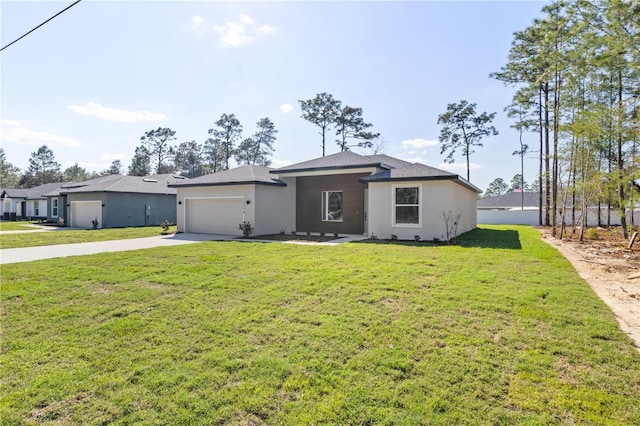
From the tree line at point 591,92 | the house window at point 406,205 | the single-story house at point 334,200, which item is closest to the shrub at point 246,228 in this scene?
the single-story house at point 334,200

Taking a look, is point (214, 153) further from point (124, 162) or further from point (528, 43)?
point (528, 43)

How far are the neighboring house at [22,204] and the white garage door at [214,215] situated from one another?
24.1 m

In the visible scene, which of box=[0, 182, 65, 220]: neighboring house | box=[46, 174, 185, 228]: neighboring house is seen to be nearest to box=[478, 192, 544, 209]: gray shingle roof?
box=[46, 174, 185, 228]: neighboring house

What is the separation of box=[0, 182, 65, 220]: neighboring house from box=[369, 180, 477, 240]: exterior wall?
109 feet

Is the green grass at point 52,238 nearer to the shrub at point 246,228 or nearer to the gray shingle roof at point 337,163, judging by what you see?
the shrub at point 246,228

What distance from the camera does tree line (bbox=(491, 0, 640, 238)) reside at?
25.3ft

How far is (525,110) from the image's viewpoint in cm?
2552

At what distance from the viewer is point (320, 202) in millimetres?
15672

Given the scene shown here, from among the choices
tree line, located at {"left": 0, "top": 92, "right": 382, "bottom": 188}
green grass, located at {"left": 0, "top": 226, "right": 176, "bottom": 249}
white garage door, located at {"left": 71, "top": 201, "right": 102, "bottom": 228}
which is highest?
tree line, located at {"left": 0, "top": 92, "right": 382, "bottom": 188}

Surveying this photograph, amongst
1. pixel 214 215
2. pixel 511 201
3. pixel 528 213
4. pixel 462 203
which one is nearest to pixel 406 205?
pixel 462 203

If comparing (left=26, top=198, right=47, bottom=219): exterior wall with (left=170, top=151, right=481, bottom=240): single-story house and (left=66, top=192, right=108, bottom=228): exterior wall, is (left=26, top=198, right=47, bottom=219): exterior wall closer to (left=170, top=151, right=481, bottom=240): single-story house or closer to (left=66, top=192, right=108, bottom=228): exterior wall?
(left=66, top=192, right=108, bottom=228): exterior wall

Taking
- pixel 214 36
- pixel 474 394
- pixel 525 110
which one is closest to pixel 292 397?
pixel 474 394

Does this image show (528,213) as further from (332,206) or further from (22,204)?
(22,204)

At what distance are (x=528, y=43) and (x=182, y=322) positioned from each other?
27134 millimetres
